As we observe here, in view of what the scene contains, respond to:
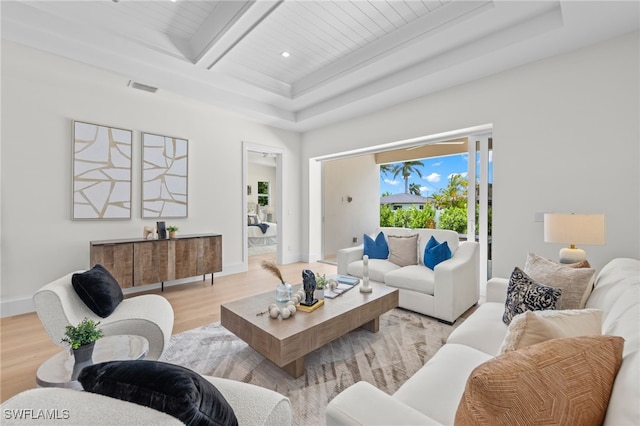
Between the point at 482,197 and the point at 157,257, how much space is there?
4.42 m

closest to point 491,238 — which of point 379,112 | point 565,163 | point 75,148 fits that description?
point 565,163

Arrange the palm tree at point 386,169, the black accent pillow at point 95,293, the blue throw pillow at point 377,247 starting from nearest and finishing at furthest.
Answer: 1. the black accent pillow at point 95,293
2. the blue throw pillow at point 377,247
3. the palm tree at point 386,169

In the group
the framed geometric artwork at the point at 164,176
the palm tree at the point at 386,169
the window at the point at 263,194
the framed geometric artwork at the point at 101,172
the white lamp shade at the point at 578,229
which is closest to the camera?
the white lamp shade at the point at 578,229

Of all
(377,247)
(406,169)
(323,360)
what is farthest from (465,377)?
(406,169)

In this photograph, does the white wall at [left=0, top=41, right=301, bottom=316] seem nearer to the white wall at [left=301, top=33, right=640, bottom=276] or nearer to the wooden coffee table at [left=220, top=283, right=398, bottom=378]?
the wooden coffee table at [left=220, top=283, right=398, bottom=378]

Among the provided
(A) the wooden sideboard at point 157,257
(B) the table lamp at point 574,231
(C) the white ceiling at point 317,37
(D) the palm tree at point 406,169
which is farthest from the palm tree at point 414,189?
(A) the wooden sideboard at point 157,257

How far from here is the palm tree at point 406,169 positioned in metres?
7.60

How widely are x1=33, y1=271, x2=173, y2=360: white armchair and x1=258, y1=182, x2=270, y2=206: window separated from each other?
8.71m

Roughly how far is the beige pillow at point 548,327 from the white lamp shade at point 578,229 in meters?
1.50

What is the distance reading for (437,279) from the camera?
291 cm

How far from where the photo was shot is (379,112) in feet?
15.5

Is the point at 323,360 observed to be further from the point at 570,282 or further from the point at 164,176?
the point at 164,176

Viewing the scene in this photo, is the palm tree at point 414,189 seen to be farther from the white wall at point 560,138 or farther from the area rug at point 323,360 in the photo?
the area rug at point 323,360

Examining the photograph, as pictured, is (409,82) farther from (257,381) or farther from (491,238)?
(257,381)
